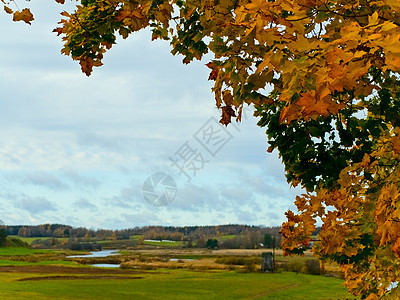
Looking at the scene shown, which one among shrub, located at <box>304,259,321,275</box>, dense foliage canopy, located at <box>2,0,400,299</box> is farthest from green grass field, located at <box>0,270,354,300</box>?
dense foliage canopy, located at <box>2,0,400,299</box>

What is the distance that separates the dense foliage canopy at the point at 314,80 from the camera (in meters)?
2.58

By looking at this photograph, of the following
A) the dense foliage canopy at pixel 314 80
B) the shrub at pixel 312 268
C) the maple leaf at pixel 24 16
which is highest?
the maple leaf at pixel 24 16

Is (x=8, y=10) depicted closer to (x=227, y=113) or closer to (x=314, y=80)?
(x=227, y=113)

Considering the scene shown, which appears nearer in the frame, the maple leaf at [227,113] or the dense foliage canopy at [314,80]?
the dense foliage canopy at [314,80]

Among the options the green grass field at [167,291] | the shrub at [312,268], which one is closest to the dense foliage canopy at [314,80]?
the green grass field at [167,291]

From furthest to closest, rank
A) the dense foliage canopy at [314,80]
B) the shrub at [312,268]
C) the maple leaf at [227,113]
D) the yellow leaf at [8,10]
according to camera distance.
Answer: the shrub at [312,268], the yellow leaf at [8,10], the maple leaf at [227,113], the dense foliage canopy at [314,80]

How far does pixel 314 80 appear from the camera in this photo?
2.64 metres

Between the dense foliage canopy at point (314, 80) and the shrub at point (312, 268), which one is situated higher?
the dense foliage canopy at point (314, 80)

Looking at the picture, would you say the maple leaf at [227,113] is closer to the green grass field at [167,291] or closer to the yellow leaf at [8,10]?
the yellow leaf at [8,10]

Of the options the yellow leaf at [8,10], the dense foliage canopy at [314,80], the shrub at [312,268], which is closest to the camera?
the dense foliage canopy at [314,80]

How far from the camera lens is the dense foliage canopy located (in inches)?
102

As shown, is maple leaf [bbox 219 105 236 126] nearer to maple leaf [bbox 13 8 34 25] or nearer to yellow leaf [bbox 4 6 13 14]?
maple leaf [bbox 13 8 34 25]

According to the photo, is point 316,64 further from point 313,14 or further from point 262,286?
point 262,286

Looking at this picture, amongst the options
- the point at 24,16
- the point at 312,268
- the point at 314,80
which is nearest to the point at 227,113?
the point at 314,80
